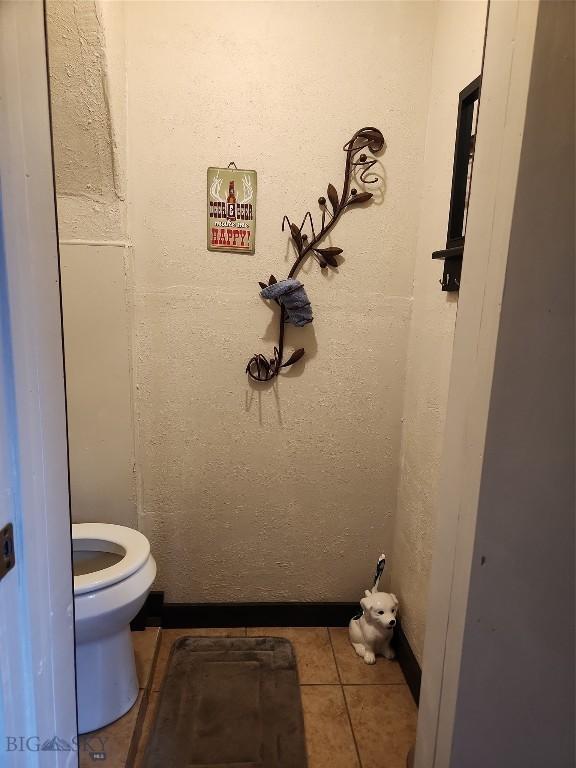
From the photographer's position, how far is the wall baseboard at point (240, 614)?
70.8 inches

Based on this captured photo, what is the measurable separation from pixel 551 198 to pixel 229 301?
1.20 meters

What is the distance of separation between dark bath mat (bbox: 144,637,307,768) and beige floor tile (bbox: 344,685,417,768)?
18 cm

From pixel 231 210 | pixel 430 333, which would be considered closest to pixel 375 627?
pixel 430 333

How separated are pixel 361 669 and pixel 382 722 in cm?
22

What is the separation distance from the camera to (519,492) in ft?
2.14

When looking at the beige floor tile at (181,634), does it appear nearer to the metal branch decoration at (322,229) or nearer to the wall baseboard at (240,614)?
the wall baseboard at (240,614)

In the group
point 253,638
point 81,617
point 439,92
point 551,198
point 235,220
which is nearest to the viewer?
point 551,198

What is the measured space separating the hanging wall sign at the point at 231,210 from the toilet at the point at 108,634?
1073mm

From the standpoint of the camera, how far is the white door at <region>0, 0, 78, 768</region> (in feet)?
1.68

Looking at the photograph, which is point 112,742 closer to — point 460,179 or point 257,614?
point 257,614

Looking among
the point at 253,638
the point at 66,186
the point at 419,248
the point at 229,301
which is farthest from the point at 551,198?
the point at 253,638

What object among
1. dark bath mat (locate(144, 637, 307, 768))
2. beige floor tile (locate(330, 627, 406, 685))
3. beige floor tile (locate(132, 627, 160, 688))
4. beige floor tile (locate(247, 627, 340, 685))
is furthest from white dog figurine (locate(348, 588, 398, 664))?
beige floor tile (locate(132, 627, 160, 688))

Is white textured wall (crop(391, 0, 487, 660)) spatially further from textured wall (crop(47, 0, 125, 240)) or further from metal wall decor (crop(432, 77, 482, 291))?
textured wall (crop(47, 0, 125, 240))

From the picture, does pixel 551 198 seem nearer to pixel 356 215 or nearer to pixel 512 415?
pixel 512 415
